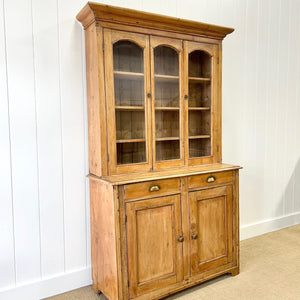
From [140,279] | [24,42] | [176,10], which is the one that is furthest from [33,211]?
[176,10]

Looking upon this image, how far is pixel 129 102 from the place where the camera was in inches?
84.2

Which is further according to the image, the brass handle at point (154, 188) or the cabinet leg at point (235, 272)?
the cabinet leg at point (235, 272)

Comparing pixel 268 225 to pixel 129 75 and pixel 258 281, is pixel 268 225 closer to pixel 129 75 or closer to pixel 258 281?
pixel 258 281

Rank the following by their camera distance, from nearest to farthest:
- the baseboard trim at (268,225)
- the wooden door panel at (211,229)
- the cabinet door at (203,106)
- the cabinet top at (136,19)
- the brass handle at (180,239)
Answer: the cabinet top at (136,19) → the brass handle at (180,239) → the wooden door panel at (211,229) → the cabinet door at (203,106) → the baseboard trim at (268,225)

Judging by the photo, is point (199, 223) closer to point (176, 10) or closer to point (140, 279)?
point (140, 279)

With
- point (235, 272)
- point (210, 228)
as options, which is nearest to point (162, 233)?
point (210, 228)

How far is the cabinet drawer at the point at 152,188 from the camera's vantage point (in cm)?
195

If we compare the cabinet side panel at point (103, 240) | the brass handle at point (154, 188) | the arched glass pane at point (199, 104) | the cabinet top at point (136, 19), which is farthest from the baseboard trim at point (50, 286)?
the cabinet top at point (136, 19)

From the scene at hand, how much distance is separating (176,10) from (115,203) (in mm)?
1813

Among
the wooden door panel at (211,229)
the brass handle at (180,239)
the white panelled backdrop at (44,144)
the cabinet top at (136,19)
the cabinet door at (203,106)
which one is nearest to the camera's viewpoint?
the cabinet top at (136,19)

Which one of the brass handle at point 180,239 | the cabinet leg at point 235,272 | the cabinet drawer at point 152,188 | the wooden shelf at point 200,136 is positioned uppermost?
the wooden shelf at point 200,136

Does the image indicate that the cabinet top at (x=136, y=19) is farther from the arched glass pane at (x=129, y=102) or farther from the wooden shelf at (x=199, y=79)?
the wooden shelf at (x=199, y=79)

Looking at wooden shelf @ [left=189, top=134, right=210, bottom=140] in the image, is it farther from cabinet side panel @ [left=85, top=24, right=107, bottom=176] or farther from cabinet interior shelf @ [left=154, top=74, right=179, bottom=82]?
cabinet side panel @ [left=85, top=24, right=107, bottom=176]

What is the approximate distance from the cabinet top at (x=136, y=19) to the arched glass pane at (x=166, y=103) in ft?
0.54
